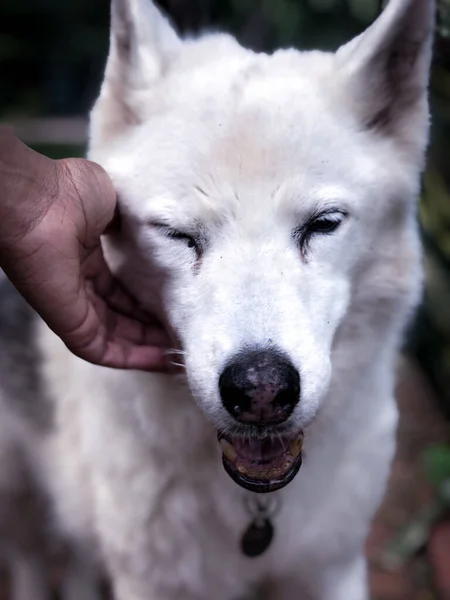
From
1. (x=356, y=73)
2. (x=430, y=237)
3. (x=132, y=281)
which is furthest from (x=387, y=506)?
(x=356, y=73)

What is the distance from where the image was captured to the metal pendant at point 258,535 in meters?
1.95

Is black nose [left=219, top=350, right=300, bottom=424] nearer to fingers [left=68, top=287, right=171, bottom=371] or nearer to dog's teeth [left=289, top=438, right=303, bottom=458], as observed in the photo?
dog's teeth [left=289, top=438, right=303, bottom=458]

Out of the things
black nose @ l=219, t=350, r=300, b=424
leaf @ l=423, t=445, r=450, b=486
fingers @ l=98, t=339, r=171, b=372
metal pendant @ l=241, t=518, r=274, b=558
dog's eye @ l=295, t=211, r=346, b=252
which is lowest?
leaf @ l=423, t=445, r=450, b=486

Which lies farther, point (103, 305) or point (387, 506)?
point (387, 506)

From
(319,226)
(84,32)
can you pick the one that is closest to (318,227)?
(319,226)

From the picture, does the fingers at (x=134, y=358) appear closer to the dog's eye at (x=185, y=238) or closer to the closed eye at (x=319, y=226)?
the dog's eye at (x=185, y=238)

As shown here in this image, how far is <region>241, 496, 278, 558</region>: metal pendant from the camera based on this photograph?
195cm

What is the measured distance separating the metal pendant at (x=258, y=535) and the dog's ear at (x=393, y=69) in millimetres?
1014

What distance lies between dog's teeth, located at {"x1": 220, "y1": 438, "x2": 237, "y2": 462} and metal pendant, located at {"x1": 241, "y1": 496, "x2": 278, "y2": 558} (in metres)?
0.35

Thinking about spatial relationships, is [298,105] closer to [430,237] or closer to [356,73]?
[356,73]

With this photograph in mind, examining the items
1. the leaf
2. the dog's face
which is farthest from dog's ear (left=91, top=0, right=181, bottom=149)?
the leaf

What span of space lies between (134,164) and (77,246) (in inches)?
8.3

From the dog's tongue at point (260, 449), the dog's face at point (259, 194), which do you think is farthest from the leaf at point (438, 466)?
the dog's tongue at point (260, 449)

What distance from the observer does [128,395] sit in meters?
1.91
